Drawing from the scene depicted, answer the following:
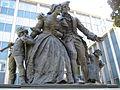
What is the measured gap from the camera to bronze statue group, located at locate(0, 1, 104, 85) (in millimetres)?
3578

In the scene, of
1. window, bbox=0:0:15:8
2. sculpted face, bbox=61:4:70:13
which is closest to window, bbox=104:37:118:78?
window, bbox=0:0:15:8

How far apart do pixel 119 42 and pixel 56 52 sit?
22580 millimetres

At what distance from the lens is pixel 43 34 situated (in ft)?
13.8

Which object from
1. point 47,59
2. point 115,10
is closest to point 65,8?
point 47,59

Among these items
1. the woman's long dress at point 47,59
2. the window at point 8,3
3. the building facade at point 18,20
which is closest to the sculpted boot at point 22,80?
the woman's long dress at point 47,59

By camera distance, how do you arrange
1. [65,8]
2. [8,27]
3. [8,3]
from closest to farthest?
[65,8] < [8,27] < [8,3]

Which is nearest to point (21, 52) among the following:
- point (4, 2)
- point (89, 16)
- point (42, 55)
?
Answer: point (42, 55)

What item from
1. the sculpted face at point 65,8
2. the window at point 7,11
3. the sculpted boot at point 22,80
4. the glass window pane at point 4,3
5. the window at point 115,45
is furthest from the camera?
the glass window pane at point 4,3

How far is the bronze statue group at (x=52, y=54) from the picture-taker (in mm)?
3578

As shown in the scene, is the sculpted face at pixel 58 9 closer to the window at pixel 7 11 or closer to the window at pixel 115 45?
the window at pixel 115 45

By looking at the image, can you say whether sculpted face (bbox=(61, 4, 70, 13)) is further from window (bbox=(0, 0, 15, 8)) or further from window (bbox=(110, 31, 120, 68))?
window (bbox=(0, 0, 15, 8))

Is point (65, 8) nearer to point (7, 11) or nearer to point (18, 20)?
point (18, 20)

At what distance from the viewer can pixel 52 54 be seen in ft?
12.8

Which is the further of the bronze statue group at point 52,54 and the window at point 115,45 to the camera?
the window at point 115,45
